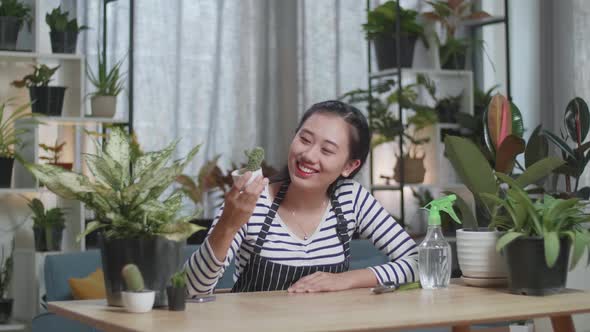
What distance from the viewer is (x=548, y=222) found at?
1919 millimetres

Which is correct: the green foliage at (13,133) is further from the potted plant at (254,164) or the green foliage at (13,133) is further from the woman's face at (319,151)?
the potted plant at (254,164)

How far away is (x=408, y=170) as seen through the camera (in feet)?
17.0

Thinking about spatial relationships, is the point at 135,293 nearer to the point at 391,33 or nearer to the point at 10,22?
the point at 10,22

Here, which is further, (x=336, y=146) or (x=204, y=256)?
(x=336, y=146)

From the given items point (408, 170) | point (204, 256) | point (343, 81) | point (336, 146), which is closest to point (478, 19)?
point (408, 170)

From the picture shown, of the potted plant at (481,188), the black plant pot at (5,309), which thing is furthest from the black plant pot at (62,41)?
the potted plant at (481,188)

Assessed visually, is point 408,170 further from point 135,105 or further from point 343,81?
point 135,105

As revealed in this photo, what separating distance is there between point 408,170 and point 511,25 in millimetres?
1229

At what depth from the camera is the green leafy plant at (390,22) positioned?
5086mm

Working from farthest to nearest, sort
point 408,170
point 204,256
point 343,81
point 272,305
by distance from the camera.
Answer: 1. point 343,81
2. point 408,170
3. point 204,256
4. point 272,305

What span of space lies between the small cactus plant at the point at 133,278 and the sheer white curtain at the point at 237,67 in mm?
4472

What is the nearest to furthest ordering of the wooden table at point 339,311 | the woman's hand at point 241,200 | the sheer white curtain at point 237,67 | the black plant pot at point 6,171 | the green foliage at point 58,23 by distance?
the wooden table at point 339,311, the woman's hand at point 241,200, the black plant pot at point 6,171, the green foliage at point 58,23, the sheer white curtain at point 237,67

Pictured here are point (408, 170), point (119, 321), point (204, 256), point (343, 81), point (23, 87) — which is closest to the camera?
point (119, 321)

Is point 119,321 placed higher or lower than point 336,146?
lower
